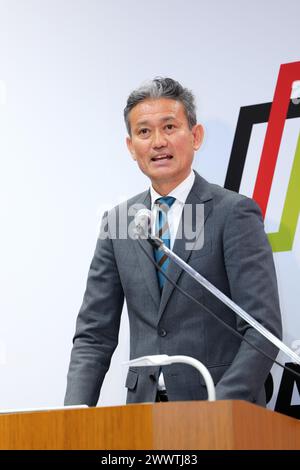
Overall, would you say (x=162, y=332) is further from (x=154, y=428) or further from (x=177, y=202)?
(x=154, y=428)

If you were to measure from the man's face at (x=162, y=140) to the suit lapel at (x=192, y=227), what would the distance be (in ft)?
0.26

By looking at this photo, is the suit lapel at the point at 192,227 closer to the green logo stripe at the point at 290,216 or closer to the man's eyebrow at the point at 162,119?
the man's eyebrow at the point at 162,119

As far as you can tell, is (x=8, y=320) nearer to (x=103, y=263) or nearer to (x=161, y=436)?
(x=103, y=263)

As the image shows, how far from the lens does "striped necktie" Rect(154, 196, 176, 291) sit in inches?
116

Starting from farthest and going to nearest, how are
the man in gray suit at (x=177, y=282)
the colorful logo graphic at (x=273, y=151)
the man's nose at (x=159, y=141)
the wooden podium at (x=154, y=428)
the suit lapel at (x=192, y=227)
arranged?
the colorful logo graphic at (x=273, y=151) < the man's nose at (x=159, y=141) < the suit lapel at (x=192, y=227) < the man in gray suit at (x=177, y=282) < the wooden podium at (x=154, y=428)

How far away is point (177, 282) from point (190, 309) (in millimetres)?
97

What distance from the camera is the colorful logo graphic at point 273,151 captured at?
3277mm

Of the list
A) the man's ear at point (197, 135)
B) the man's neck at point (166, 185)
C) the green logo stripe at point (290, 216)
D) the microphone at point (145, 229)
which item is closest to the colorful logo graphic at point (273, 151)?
the green logo stripe at point (290, 216)

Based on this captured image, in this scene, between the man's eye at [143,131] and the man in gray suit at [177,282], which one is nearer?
the man in gray suit at [177,282]

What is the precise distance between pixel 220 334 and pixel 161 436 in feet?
3.57

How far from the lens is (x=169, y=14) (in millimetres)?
3615

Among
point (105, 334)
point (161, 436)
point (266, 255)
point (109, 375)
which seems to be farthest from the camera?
point (109, 375)

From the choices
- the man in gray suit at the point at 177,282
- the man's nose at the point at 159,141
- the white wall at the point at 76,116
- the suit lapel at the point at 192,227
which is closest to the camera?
the man in gray suit at the point at 177,282
